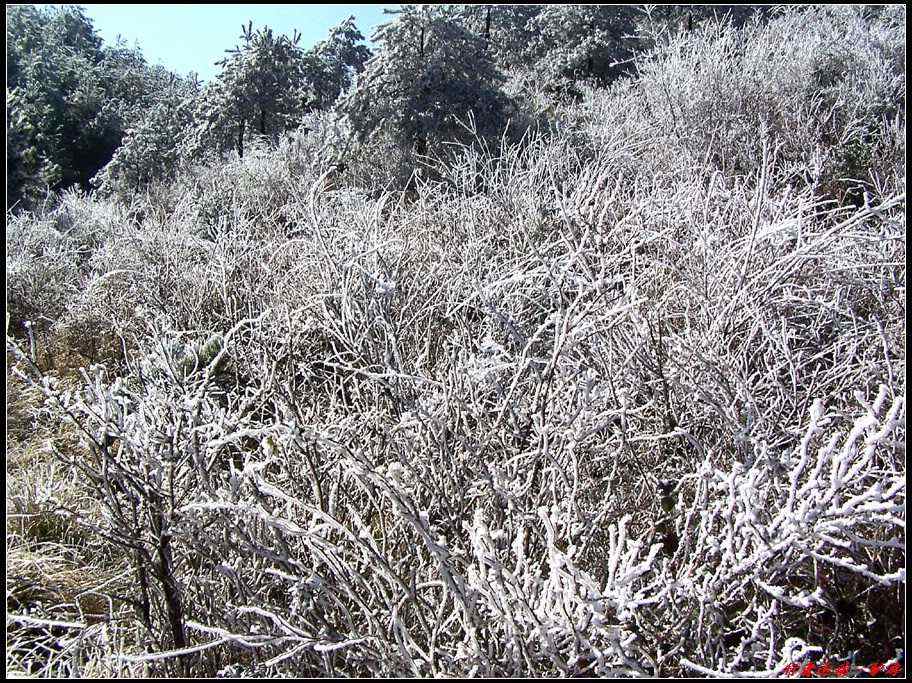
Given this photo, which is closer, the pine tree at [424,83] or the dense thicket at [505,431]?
the dense thicket at [505,431]

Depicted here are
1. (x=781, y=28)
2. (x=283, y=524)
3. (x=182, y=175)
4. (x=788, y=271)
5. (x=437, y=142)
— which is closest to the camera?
(x=283, y=524)

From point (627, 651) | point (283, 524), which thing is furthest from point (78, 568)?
point (627, 651)

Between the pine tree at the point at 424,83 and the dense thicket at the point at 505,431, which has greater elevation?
the pine tree at the point at 424,83

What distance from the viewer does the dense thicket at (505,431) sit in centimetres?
149

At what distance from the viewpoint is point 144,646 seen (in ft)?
7.15

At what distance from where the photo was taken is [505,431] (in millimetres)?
2354

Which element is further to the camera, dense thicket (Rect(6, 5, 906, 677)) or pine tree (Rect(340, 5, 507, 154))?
pine tree (Rect(340, 5, 507, 154))

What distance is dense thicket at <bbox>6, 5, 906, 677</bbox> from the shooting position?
149 cm

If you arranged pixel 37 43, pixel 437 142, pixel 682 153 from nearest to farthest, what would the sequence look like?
1. pixel 682 153
2. pixel 437 142
3. pixel 37 43

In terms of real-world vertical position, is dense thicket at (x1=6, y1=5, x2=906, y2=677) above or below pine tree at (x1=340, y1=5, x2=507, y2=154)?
below

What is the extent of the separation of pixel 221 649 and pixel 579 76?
600 inches

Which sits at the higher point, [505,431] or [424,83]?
[424,83]

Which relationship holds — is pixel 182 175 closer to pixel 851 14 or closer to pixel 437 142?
pixel 437 142

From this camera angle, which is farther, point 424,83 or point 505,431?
point 424,83
